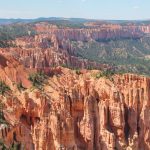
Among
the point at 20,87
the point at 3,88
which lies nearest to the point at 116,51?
the point at 20,87

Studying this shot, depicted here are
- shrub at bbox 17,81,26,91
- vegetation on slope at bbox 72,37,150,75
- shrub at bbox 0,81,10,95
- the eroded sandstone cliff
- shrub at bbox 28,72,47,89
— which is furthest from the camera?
vegetation on slope at bbox 72,37,150,75

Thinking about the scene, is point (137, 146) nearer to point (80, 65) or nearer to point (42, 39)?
point (80, 65)

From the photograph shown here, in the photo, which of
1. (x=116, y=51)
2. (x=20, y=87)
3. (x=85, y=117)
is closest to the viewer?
(x=85, y=117)

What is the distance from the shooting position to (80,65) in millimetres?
101688

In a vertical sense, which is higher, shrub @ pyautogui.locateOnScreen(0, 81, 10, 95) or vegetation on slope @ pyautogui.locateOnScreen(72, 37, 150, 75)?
shrub @ pyautogui.locateOnScreen(0, 81, 10, 95)

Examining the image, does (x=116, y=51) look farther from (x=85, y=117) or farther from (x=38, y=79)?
(x=85, y=117)

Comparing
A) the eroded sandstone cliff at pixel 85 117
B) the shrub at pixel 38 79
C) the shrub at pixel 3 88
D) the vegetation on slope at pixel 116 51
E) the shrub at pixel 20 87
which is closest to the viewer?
the eroded sandstone cliff at pixel 85 117

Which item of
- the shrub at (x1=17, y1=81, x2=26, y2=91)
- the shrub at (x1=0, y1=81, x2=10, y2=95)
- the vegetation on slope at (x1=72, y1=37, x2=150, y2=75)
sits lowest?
the vegetation on slope at (x1=72, y1=37, x2=150, y2=75)

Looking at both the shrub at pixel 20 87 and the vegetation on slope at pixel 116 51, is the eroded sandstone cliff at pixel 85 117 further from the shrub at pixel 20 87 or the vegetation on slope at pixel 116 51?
the vegetation on slope at pixel 116 51

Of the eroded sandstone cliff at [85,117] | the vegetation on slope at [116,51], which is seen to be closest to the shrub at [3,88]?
the eroded sandstone cliff at [85,117]

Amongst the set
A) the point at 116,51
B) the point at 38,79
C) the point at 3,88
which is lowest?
the point at 116,51

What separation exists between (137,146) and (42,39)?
91.1 m

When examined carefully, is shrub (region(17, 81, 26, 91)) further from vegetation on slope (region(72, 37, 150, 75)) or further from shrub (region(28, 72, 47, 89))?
vegetation on slope (region(72, 37, 150, 75))

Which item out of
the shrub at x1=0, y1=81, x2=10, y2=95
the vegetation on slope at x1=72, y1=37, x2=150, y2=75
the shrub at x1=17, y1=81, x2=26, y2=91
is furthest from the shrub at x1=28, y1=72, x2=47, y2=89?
the vegetation on slope at x1=72, y1=37, x2=150, y2=75
